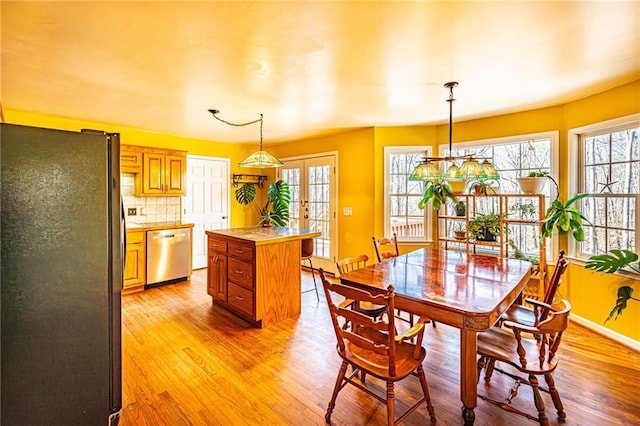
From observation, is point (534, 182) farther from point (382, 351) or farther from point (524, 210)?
point (382, 351)

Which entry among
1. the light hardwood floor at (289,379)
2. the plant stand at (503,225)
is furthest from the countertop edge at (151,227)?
the plant stand at (503,225)

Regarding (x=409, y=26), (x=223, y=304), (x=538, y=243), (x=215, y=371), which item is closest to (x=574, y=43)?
(x=409, y=26)

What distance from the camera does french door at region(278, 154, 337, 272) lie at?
509 centimetres

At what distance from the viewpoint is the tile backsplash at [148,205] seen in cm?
459

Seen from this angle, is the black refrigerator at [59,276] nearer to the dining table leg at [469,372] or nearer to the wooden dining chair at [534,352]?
the dining table leg at [469,372]

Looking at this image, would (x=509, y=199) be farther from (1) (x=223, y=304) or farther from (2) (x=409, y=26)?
(1) (x=223, y=304)

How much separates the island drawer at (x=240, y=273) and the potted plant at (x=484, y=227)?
269 centimetres

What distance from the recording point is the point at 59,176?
147cm

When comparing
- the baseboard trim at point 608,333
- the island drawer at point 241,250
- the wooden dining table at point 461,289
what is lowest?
the baseboard trim at point 608,333

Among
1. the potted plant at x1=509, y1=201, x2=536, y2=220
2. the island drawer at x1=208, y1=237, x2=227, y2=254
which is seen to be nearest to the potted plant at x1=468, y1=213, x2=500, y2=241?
the potted plant at x1=509, y1=201, x2=536, y2=220

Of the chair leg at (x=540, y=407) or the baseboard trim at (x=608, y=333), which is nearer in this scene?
the chair leg at (x=540, y=407)

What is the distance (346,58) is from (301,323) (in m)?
2.60

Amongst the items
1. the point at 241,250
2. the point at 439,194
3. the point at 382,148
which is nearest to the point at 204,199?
the point at 241,250

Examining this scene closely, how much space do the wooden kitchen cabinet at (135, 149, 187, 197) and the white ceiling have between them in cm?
104
